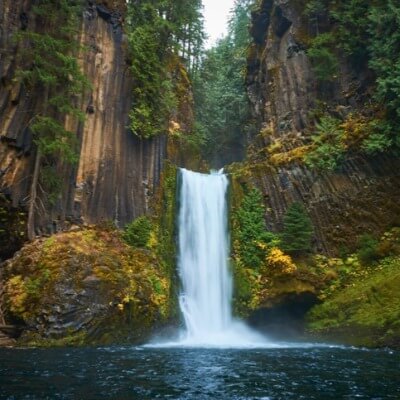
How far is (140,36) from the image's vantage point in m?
27.5

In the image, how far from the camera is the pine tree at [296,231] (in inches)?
968

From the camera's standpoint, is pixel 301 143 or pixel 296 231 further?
pixel 301 143

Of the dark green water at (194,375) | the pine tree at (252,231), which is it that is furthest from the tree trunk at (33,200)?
the pine tree at (252,231)

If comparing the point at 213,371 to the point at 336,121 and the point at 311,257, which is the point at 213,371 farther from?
the point at 336,121

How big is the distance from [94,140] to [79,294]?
1026 cm

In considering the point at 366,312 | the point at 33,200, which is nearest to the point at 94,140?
the point at 33,200

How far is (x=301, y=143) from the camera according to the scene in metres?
29.5

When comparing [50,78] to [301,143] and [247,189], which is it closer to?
[247,189]

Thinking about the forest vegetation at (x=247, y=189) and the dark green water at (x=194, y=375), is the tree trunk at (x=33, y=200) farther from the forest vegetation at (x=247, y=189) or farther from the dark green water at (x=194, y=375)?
the dark green water at (x=194, y=375)

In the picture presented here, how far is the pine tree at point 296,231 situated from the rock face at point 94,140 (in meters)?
8.24

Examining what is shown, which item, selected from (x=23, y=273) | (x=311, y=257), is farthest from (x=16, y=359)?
(x=311, y=257)

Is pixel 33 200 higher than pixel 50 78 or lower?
lower

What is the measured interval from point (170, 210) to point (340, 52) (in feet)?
50.7

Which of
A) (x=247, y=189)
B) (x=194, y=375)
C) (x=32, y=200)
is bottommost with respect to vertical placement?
(x=194, y=375)
